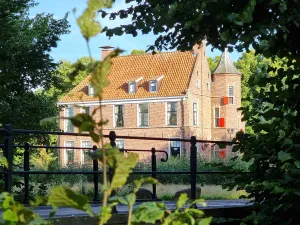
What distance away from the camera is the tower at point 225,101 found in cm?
5544

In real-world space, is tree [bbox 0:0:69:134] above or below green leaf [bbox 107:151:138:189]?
above

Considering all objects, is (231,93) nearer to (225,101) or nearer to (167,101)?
(225,101)

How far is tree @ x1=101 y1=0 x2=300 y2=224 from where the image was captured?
593cm

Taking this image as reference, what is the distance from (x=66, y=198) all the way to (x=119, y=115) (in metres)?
50.8

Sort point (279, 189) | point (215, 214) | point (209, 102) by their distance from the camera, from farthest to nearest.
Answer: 1. point (209, 102)
2. point (215, 214)
3. point (279, 189)

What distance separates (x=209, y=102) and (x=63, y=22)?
35738mm

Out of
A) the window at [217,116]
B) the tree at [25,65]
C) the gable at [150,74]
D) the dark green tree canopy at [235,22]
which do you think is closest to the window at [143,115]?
the gable at [150,74]

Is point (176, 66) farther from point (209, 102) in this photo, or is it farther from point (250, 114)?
point (250, 114)

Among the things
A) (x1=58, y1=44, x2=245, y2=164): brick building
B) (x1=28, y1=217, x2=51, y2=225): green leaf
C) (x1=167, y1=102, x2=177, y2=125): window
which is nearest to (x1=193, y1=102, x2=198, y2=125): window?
(x1=58, y1=44, x2=245, y2=164): brick building

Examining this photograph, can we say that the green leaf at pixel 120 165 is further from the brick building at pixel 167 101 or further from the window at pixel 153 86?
the window at pixel 153 86

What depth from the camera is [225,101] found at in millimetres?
55625

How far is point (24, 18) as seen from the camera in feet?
71.1

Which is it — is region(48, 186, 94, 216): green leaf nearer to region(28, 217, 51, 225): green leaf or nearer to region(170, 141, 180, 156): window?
region(28, 217, 51, 225): green leaf

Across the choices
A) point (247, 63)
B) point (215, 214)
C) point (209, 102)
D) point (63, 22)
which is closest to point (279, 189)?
point (215, 214)
